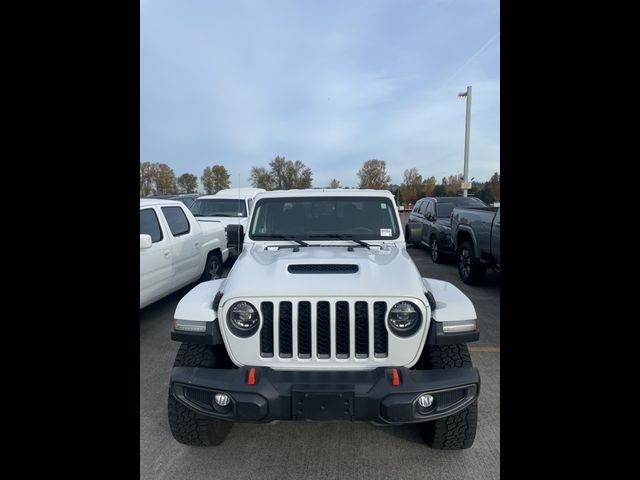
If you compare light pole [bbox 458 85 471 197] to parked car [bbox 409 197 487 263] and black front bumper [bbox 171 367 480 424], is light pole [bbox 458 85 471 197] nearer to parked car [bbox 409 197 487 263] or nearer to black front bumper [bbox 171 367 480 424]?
parked car [bbox 409 197 487 263]

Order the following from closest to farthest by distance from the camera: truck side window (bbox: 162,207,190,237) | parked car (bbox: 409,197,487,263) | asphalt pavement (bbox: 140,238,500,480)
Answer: asphalt pavement (bbox: 140,238,500,480), truck side window (bbox: 162,207,190,237), parked car (bbox: 409,197,487,263)

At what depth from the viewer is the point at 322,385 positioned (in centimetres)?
214

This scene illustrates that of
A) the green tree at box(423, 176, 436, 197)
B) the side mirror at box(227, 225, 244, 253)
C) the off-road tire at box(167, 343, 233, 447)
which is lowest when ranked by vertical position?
the off-road tire at box(167, 343, 233, 447)

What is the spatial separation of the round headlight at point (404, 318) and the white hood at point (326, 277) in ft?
0.30

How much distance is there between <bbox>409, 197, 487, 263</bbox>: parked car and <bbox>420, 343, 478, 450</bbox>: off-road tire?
19.7 feet

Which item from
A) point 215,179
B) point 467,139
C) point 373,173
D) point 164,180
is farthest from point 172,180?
point 467,139

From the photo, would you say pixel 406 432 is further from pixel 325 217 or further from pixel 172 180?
pixel 172 180

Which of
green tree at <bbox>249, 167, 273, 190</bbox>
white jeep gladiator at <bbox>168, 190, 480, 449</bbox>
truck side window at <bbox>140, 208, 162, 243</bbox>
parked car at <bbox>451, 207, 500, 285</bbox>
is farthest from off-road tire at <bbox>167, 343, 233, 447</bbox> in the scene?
green tree at <bbox>249, 167, 273, 190</bbox>

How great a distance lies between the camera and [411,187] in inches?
1288

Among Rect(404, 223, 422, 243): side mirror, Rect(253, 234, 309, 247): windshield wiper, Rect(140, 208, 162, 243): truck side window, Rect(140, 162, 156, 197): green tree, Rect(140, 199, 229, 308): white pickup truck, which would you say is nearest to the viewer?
Rect(253, 234, 309, 247): windshield wiper

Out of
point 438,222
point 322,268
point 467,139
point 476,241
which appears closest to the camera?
point 322,268

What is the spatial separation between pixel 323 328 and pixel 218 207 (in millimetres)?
7986

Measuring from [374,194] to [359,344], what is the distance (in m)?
1.83

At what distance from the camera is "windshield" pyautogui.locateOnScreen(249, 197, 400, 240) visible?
11.6 feet
